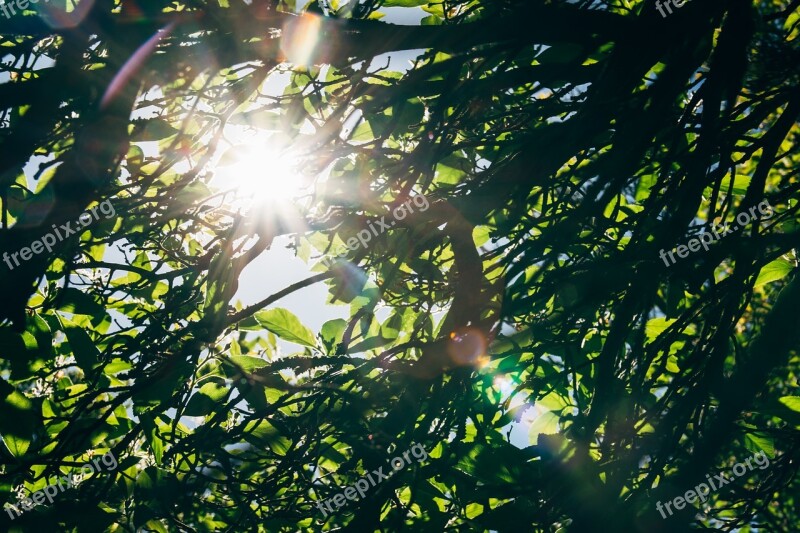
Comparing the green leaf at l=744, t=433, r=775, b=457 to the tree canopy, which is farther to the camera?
the green leaf at l=744, t=433, r=775, b=457

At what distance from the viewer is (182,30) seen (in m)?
1.69

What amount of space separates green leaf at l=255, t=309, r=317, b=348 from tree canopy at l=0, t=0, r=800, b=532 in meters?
0.01

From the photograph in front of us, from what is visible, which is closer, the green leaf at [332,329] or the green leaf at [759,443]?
the green leaf at [759,443]

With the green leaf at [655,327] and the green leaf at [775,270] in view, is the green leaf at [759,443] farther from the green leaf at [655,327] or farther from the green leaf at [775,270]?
the green leaf at [775,270]

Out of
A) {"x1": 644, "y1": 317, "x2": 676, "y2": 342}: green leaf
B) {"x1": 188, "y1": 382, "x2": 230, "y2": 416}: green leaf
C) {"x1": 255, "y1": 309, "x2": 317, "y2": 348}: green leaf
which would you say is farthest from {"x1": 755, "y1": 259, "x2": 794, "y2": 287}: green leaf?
{"x1": 188, "y1": 382, "x2": 230, "y2": 416}: green leaf

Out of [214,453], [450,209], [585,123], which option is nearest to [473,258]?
[450,209]

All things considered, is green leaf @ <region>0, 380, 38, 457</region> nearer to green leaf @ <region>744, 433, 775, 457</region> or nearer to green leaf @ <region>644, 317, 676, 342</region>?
green leaf @ <region>644, 317, 676, 342</region>

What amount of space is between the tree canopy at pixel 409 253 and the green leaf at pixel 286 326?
0.01 metres

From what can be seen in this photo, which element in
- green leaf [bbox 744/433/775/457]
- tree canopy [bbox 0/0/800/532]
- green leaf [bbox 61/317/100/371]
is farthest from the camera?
green leaf [bbox 744/433/775/457]

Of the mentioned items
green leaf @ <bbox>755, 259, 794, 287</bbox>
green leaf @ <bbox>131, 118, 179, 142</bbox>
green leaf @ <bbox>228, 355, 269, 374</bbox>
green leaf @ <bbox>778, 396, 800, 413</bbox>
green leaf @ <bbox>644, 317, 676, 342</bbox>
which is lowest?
green leaf @ <bbox>778, 396, 800, 413</bbox>

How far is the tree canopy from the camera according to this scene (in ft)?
4.89

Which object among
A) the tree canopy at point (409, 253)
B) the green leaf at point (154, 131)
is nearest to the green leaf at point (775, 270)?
the tree canopy at point (409, 253)

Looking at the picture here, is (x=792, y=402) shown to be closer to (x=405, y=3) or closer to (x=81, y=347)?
(x=405, y=3)

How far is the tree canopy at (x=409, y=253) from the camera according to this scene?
149 cm
